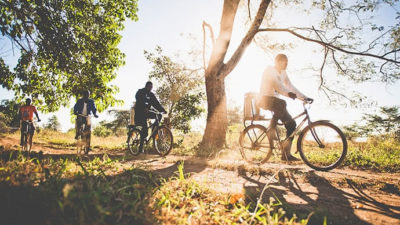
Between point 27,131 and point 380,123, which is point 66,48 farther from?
point 380,123

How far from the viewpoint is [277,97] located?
448cm

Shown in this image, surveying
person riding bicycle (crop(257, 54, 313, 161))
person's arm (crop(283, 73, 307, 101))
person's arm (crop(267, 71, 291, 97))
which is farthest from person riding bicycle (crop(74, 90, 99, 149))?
person's arm (crop(283, 73, 307, 101))

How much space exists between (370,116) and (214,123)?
96.4 ft

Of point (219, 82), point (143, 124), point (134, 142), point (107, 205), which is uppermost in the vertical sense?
point (219, 82)

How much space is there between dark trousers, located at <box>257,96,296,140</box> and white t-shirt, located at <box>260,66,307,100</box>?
0.48ft

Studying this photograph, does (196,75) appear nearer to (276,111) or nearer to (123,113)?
(276,111)

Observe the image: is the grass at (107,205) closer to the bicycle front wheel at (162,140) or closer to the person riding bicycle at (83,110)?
the bicycle front wheel at (162,140)

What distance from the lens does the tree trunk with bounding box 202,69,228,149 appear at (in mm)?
7332

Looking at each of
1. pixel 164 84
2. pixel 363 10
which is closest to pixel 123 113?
pixel 164 84

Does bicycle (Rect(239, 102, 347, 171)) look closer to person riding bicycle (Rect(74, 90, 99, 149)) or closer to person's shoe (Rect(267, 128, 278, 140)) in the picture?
person's shoe (Rect(267, 128, 278, 140))

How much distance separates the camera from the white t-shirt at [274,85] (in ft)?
14.1

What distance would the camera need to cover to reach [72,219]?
1.13 metres

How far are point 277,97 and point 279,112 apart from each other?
343mm

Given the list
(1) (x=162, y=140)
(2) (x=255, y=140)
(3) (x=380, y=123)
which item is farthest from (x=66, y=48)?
(3) (x=380, y=123)
